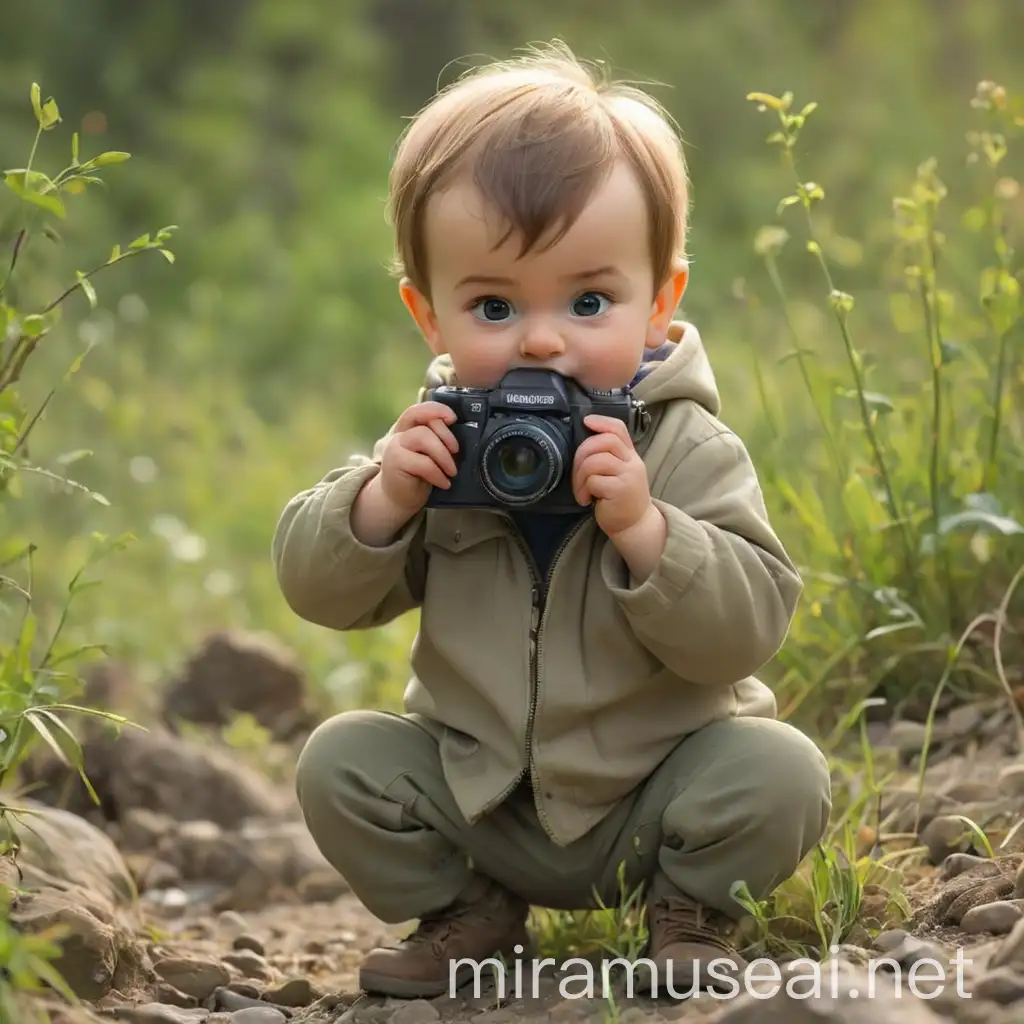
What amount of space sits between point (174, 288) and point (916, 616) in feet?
16.2

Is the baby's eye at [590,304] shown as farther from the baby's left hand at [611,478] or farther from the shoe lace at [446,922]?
the shoe lace at [446,922]

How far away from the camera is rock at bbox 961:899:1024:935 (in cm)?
225

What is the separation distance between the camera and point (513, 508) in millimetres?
2363

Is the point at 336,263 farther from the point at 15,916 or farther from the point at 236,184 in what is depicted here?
the point at 15,916

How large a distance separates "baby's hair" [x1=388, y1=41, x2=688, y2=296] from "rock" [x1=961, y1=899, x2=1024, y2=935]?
94 centimetres

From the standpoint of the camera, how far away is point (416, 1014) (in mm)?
2354

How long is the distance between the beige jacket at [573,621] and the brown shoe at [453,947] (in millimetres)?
205

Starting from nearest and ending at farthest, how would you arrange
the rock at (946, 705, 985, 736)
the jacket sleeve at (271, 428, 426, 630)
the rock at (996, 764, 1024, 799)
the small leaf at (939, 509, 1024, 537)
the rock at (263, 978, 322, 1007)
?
1. the jacket sleeve at (271, 428, 426, 630)
2. the rock at (263, 978, 322, 1007)
3. the rock at (996, 764, 1024, 799)
4. the small leaf at (939, 509, 1024, 537)
5. the rock at (946, 705, 985, 736)

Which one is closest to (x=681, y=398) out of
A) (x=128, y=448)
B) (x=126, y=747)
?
(x=126, y=747)

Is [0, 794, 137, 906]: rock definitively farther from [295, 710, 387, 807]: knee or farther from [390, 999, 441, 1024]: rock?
[390, 999, 441, 1024]: rock

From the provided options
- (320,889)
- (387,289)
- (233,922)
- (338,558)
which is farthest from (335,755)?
(387,289)

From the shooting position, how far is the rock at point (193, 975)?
2570mm

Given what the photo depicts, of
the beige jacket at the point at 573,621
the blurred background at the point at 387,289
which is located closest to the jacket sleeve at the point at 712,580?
the beige jacket at the point at 573,621

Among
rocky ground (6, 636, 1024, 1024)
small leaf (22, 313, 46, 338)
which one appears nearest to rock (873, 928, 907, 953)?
rocky ground (6, 636, 1024, 1024)
